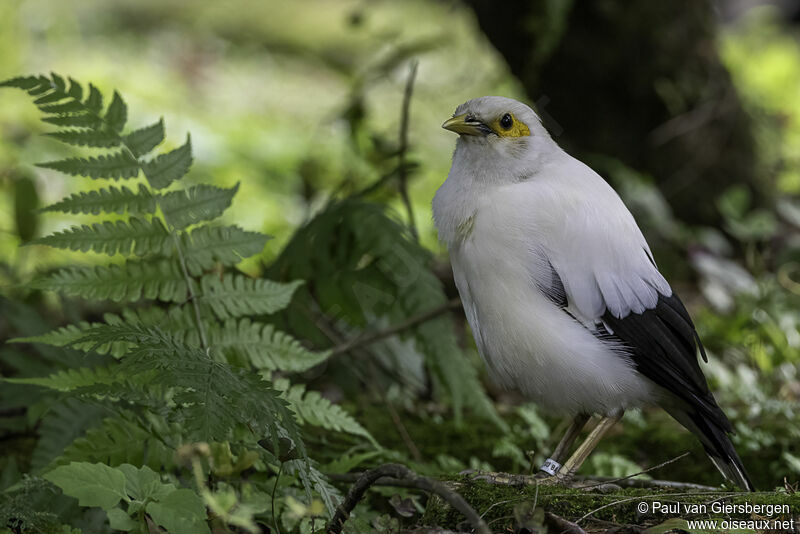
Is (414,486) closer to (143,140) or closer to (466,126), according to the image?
(466,126)

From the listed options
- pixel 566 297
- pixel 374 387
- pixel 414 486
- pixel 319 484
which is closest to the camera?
pixel 414 486

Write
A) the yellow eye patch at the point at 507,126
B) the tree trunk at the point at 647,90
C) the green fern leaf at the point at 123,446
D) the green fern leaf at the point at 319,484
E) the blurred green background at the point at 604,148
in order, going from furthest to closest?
the tree trunk at the point at 647,90 → the blurred green background at the point at 604,148 → the yellow eye patch at the point at 507,126 → the green fern leaf at the point at 123,446 → the green fern leaf at the point at 319,484

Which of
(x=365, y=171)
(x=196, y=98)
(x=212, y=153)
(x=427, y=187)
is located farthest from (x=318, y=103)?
(x=365, y=171)

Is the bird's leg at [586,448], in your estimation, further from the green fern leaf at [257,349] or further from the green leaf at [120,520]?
the green leaf at [120,520]

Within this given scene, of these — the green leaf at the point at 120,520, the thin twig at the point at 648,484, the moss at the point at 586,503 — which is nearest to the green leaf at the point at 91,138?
the green leaf at the point at 120,520

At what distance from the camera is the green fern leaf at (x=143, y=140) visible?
2.72 meters

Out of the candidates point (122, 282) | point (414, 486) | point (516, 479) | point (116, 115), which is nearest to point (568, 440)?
point (516, 479)

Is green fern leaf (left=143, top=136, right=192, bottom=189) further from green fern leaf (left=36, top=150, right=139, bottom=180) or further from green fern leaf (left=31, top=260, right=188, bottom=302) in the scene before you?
green fern leaf (left=31, top=260, right=188, bottom=302)

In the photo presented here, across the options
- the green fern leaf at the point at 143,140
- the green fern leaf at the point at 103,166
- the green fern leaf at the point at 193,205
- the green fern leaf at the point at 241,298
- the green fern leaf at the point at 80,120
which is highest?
the green fern leaf at the point at 80,120

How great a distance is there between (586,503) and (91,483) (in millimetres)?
1297

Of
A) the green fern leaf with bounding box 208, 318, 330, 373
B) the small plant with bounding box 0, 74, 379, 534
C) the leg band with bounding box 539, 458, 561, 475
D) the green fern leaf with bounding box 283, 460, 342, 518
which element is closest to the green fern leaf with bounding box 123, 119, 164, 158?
the small plant with bounding box 0, 74, 379, 534

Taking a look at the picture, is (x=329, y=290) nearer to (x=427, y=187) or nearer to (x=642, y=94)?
(x=642, y=94)

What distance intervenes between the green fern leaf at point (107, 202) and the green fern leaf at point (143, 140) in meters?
0.13

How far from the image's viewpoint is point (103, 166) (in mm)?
2631
